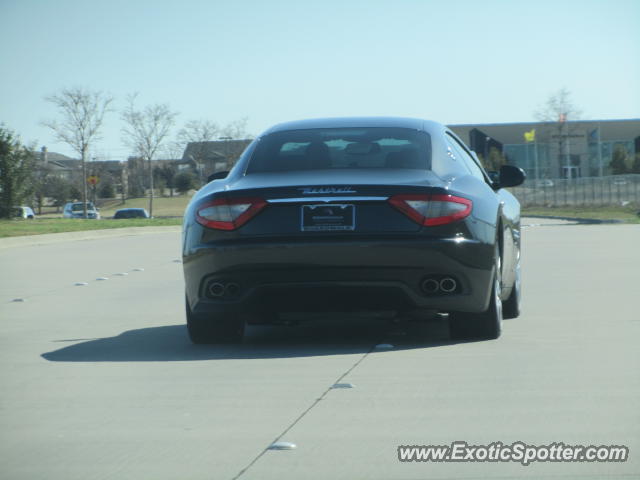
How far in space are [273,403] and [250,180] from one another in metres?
2.02

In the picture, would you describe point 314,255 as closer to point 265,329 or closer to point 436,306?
point 436,306

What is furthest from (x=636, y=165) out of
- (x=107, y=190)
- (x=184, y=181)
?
(x=107, y=190)

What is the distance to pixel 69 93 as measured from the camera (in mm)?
63375

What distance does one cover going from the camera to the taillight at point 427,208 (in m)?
6.71

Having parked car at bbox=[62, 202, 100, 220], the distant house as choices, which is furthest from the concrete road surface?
the distant house

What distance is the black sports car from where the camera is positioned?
671cm

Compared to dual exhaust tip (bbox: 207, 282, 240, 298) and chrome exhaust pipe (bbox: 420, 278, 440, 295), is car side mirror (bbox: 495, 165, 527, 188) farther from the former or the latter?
dual exhaust tip (bbox: 207, 282, 240, 298)

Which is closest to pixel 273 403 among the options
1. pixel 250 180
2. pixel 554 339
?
pixel 250 180

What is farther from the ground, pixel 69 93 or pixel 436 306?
pixel 69 93

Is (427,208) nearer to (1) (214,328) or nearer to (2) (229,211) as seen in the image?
(2) (229,211)

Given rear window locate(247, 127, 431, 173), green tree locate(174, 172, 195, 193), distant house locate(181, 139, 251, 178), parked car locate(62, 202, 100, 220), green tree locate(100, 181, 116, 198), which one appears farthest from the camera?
green tree locate(100, 181, 116, 198)

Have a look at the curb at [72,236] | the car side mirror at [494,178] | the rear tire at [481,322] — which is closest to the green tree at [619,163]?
the curb at [72,236]

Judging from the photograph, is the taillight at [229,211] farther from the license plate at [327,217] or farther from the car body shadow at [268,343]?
the car body shadow at [268,343]

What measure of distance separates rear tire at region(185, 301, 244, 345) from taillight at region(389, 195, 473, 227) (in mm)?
1319
